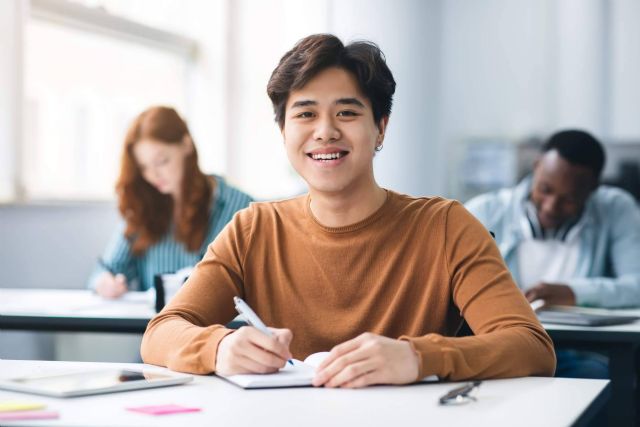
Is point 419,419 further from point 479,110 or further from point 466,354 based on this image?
point 479,110

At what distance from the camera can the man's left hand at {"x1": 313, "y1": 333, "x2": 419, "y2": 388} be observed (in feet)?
4.89

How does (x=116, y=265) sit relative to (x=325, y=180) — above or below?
below

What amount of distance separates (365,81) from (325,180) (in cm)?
23

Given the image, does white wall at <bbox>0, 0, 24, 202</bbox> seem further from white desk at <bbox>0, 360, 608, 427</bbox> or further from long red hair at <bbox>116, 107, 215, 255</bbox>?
white desk at <bbox>0, 360, 608, 427</bbox>

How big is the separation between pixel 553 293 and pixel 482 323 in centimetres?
119

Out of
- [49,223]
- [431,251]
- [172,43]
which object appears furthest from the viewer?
[172,43]

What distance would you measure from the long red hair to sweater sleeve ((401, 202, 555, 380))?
1.77m

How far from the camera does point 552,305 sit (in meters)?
2.88

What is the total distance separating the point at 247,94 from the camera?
554 cm

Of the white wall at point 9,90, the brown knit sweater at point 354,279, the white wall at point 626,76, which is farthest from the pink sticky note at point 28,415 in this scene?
the white wall at point 626,76

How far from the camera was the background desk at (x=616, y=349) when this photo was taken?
2.31 metres

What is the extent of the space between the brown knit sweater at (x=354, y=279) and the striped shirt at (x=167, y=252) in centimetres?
153

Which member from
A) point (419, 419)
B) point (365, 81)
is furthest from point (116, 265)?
point (419, 419)

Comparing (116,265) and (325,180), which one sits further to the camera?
(116,265)
